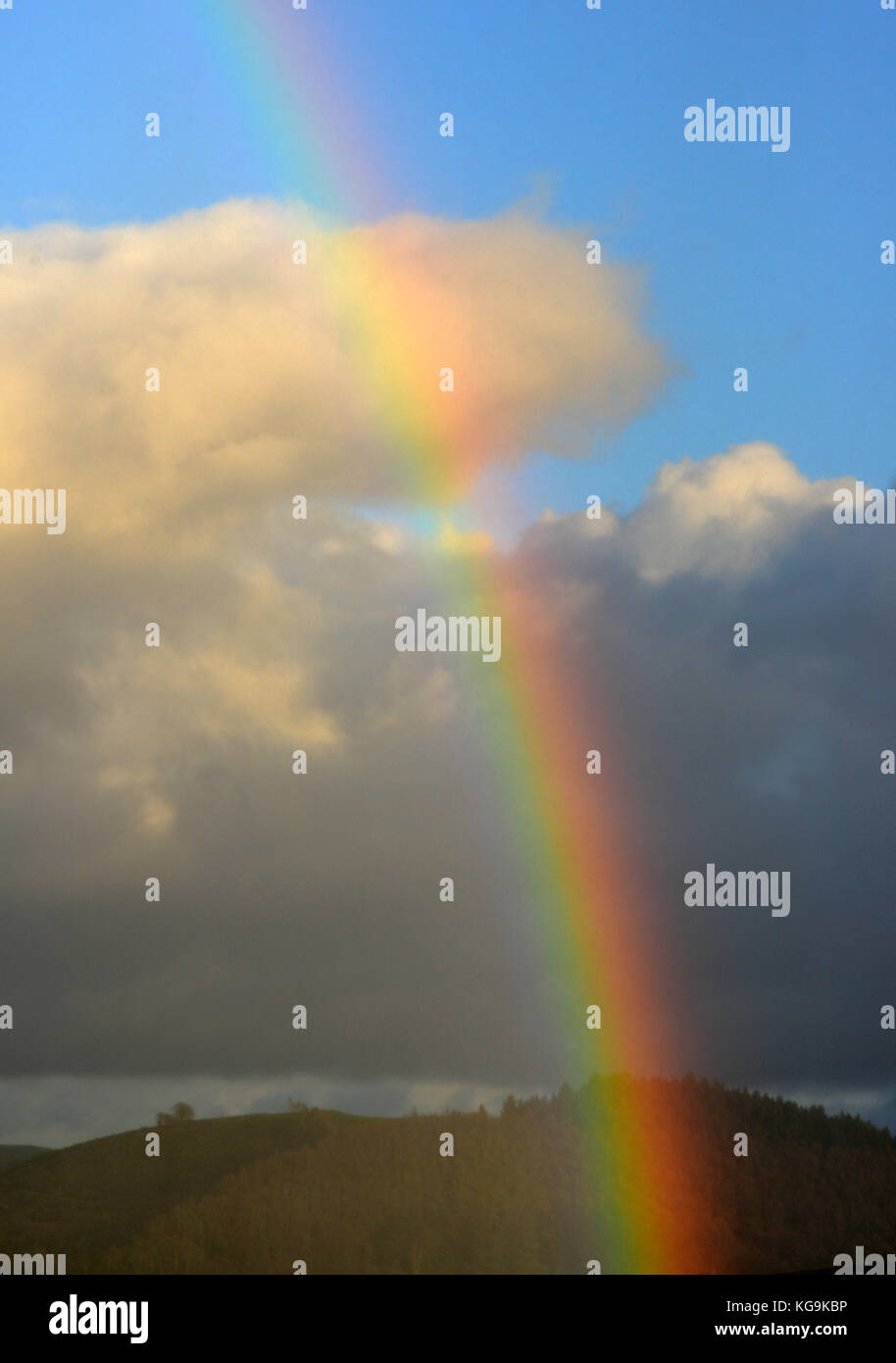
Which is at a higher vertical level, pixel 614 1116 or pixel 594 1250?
pixel 614 1116

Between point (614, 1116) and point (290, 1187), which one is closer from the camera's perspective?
point (290, 1187)

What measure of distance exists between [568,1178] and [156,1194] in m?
35.7

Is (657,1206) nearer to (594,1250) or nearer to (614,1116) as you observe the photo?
(594,1250)

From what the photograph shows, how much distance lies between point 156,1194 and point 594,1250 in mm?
37950

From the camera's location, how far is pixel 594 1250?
13038 centimetres

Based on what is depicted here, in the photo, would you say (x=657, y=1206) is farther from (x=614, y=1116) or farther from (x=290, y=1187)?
(x=290, y=1187)
